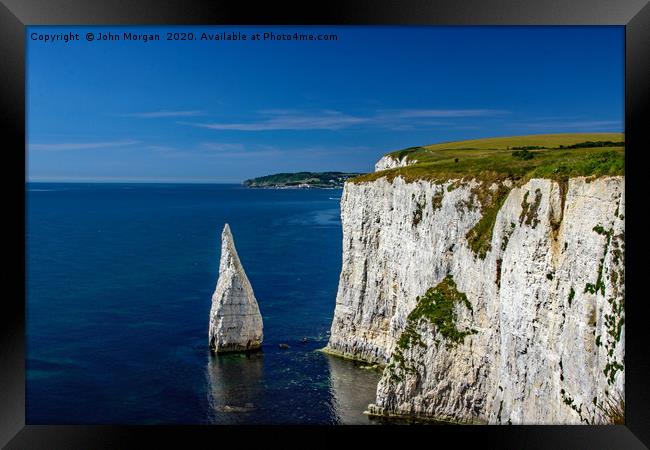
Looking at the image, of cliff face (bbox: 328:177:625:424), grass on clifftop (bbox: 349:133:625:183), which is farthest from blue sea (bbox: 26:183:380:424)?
grass on clifftop (bbox: 349:133:625:183)

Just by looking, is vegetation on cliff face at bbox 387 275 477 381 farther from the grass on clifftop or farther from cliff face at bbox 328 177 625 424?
the grass on clifftop

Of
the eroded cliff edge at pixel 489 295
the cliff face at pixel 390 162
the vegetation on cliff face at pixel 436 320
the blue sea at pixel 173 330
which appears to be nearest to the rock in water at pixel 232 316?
the blue sea at pixel 173 330

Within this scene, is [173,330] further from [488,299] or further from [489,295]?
[489,295]

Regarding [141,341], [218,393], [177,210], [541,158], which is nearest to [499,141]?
[541,158]
